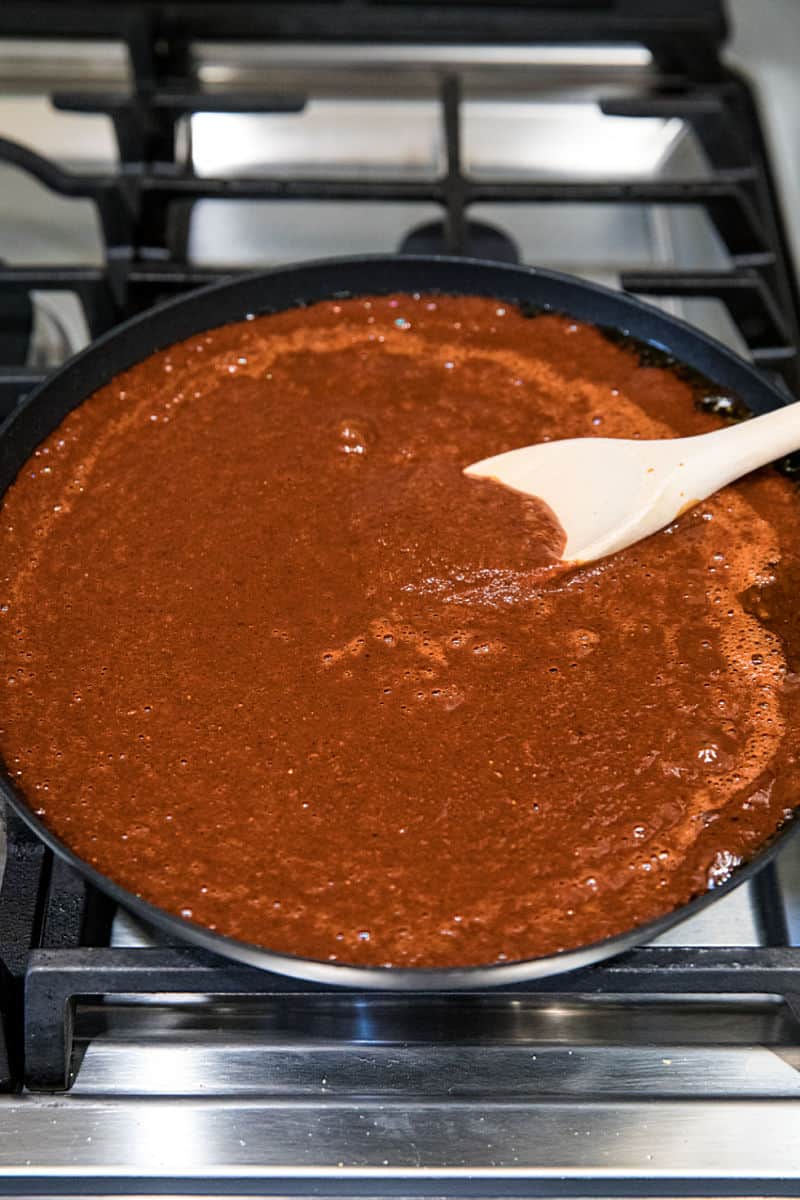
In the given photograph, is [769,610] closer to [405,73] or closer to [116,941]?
[116,941]

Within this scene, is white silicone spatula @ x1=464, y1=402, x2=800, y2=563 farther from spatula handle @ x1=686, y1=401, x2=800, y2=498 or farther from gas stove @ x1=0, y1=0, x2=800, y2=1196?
→ gas stove @ x1=0, y1=0, x2=800, y2=1196

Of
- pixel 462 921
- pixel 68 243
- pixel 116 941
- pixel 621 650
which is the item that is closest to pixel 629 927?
pixel 462 921

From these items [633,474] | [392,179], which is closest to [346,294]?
[392,179]

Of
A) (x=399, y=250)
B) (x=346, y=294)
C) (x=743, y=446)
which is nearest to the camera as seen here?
(x=743, y=446)

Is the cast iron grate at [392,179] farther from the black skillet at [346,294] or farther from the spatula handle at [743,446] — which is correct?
the spatula handle at [743,446]

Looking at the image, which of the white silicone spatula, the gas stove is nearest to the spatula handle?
the white silicone spatula

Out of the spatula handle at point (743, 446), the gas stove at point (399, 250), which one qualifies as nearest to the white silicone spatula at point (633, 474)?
the spatula handle at point (743, 446)

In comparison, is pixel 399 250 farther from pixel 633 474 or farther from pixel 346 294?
pixel 633 474

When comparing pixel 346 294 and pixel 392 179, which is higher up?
pixel 392 179
